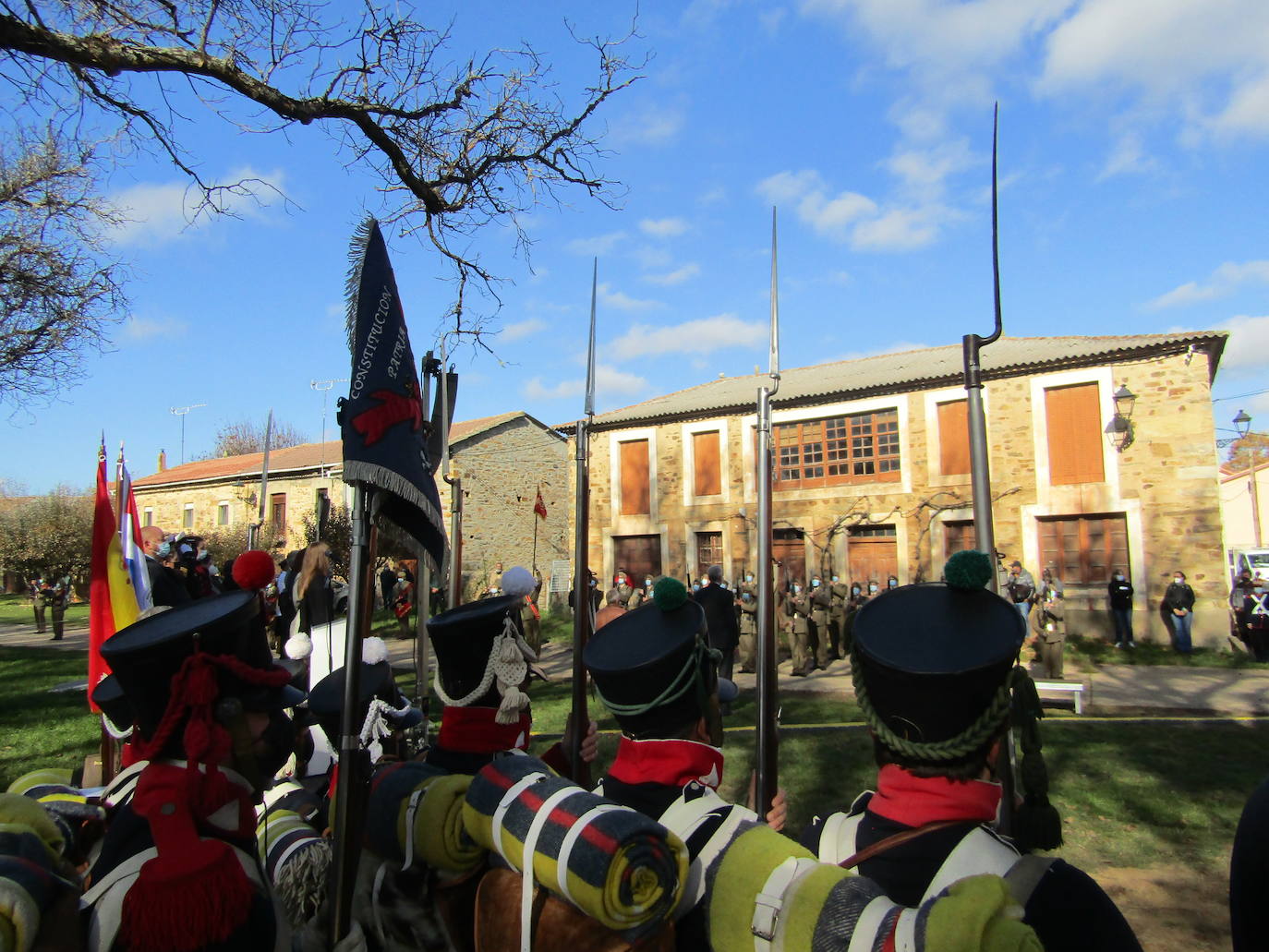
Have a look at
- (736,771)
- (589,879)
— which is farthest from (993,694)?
(736,771)

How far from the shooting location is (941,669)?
67.3 inches

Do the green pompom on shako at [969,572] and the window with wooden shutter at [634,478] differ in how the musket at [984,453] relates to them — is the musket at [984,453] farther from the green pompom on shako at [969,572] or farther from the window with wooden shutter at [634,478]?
the window with wooden shutter at [634,478]

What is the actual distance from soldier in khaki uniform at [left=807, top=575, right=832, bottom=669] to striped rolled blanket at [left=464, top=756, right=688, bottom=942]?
13741 mm

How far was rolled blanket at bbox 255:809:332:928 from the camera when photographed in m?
2.52

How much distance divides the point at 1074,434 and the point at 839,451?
5.32 metres

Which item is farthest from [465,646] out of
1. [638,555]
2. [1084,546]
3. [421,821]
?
[638,555]

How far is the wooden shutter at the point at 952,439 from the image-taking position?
18531mm

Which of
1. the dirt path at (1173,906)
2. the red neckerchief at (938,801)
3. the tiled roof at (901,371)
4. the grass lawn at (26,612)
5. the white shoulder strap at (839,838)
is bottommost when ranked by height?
the grass lawn at (26,612)

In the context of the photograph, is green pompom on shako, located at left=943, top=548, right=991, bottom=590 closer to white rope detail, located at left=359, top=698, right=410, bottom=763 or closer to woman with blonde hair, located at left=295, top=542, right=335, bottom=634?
white rope detail, located at left=359, top=698, right=410, bottom=763

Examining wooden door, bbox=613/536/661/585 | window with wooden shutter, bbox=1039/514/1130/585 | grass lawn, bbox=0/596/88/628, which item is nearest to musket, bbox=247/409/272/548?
grass lawn, bbox=0/596/88/628

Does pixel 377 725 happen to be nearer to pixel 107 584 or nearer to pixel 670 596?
pixel 670 596

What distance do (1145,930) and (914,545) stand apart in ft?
50.5

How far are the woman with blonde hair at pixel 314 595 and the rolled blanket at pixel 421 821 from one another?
153 inches

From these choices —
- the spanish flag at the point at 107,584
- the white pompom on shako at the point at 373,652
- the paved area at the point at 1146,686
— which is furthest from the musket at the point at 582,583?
the paved area at the point at 1146,686
